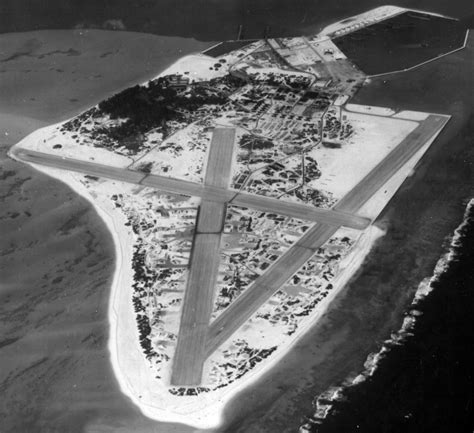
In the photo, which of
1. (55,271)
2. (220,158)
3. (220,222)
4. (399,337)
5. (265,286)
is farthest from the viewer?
(220,158)

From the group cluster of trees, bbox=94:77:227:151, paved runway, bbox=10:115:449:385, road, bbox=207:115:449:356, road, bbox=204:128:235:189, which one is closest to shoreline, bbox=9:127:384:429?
paved runway, bbox=10:115:449:385

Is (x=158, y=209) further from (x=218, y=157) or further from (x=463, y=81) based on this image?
(x=463, y=81)

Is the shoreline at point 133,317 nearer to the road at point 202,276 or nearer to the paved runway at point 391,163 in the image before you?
the road at point 202,276

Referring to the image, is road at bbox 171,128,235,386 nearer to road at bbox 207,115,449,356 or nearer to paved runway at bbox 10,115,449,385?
paved runway at bbox 10,115,449,385

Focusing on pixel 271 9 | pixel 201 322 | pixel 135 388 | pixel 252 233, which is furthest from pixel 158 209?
pixel 271 9

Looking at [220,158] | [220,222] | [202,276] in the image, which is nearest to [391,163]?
[220,158]

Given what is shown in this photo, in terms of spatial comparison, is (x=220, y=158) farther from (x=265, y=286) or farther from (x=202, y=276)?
(x=265, y=286)
